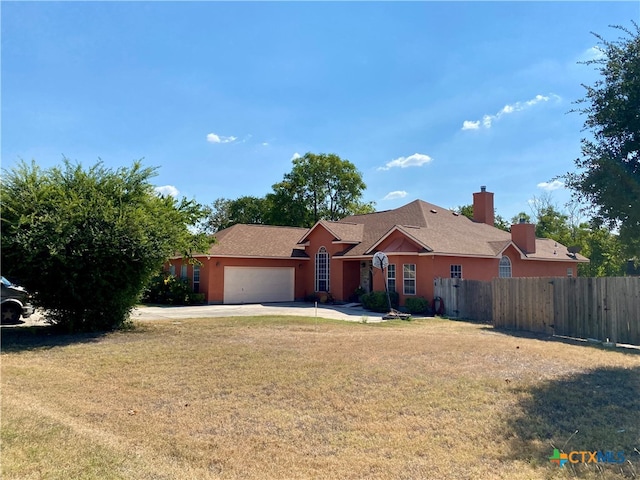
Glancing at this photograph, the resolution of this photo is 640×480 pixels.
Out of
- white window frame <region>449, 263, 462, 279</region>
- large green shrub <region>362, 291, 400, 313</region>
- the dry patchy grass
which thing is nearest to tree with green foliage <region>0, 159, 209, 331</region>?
the dry patchy grass

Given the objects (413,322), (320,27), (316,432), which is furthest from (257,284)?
(316,432)

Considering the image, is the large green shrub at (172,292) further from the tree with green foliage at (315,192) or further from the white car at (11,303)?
the tree with green foliage at (315,192)

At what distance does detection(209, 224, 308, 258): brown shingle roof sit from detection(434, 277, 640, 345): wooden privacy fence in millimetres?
13491

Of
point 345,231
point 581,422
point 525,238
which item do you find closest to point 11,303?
point 345,231

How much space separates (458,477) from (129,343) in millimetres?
9813

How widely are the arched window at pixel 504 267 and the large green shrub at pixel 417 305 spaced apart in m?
6.69

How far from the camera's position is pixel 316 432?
5.46m

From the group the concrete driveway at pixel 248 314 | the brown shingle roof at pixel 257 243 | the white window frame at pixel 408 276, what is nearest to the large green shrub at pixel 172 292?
the brown shingle roof at pixel 257 243

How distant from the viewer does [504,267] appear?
25.6m

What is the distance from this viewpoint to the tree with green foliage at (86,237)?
12.1 meters

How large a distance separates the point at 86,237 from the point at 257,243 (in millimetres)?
15691

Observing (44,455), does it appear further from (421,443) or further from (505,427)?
(505,427)

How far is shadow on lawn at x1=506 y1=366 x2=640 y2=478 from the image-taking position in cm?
474

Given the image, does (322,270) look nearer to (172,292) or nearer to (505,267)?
(172,292)
